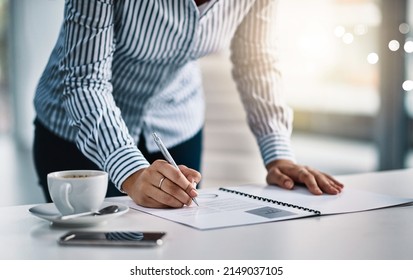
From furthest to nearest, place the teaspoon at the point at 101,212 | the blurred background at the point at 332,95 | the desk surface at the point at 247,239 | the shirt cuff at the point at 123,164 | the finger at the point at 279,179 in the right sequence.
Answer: the blurred background at the point at 332,95
the finger at the point at 279,179
the shirt cuff at the point at 123,164
the teaspoon at the point at 101,212
the desk surface at the point at 247,239

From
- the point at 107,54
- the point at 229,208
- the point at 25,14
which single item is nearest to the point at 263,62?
the point at 107,54

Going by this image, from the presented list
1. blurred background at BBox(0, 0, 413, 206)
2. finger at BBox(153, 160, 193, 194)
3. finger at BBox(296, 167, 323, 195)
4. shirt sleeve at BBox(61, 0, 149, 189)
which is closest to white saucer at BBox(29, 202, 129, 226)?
finger at BBox(153, 160, 193, 194)

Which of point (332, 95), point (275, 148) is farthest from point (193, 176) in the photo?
point (332, 95)

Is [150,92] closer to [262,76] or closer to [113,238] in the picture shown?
[262,76]

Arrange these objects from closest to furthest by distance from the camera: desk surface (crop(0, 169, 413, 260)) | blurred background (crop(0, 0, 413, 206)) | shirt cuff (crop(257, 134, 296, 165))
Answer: desk surface (crop(0, 169, 413, 260)) → shirt cuff (crop(257, 134, 296, 165)) → blurred background (crop(0, 0, 413, 206))

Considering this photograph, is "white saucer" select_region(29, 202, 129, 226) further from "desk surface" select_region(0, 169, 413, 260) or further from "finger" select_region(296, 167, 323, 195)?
"finger" select_region(296, 167, 323, 195)

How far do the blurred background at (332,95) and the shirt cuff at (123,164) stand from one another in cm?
266

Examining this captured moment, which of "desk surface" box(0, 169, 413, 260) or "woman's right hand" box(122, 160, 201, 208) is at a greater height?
"woman's right hand" box(122, 160, 201, 208)

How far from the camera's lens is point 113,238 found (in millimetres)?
908

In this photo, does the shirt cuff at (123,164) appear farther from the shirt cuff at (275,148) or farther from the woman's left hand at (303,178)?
the shirt cuff at (275,148)

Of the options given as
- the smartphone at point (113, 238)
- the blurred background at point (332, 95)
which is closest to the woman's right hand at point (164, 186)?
the smartphone at point (113, 238)

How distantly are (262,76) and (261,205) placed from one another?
0.61 m

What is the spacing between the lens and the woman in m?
1.30

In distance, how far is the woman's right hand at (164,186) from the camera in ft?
3.76
